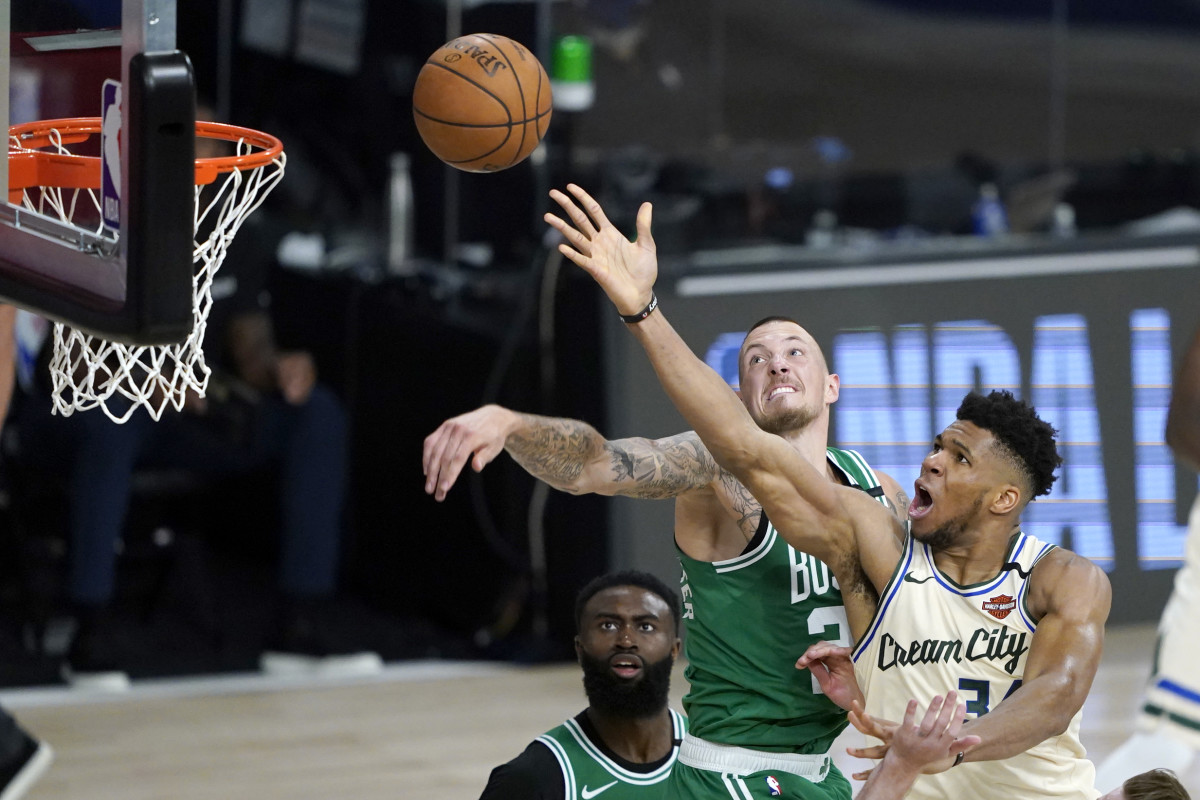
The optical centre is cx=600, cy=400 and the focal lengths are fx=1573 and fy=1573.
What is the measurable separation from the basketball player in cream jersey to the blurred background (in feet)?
11.1

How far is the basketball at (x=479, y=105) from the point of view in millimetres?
3793

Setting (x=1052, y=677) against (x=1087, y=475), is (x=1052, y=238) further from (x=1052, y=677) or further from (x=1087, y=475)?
(x=1052, y=677)

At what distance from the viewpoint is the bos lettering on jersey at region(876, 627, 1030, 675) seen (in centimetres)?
337

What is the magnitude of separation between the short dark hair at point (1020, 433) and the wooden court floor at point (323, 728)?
96.0 inches

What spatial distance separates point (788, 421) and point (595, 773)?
1135mm

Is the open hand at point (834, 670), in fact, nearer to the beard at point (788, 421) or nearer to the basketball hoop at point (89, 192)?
the beard at point (788, 421)

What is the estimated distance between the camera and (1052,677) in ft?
10.4

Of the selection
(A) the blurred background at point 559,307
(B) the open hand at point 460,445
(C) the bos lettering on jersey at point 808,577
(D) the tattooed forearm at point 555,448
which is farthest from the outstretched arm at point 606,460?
(A) the blurred background at point 559,307

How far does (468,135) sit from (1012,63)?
25.8ft

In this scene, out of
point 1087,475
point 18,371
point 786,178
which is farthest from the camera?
point 786,178

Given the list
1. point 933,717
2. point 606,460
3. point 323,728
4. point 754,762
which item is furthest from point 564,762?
point 323,728

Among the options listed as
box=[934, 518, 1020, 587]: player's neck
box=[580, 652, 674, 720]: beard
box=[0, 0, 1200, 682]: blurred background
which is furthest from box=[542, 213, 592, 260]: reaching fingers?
box=[0, 0, 1200, 682]: blurred background

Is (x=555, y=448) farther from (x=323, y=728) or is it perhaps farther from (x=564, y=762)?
(x=323, y=728)

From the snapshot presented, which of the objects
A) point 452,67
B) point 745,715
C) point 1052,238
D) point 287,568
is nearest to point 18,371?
point 287,568
